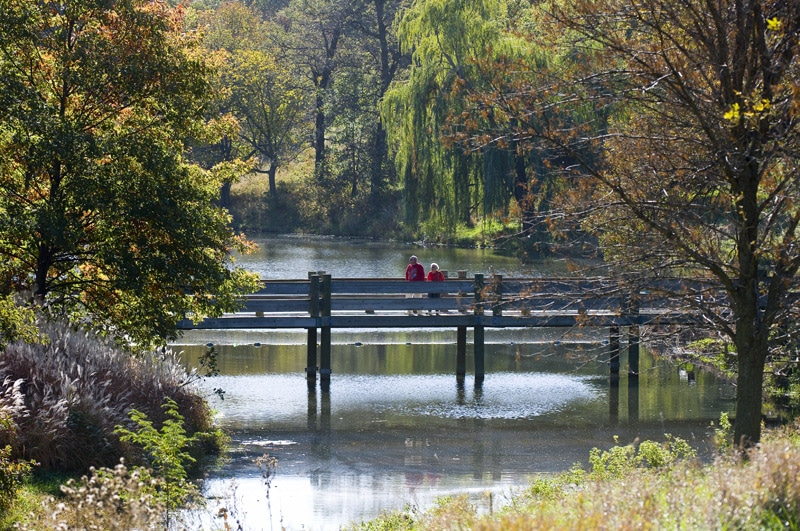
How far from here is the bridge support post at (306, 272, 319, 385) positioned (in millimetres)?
18484

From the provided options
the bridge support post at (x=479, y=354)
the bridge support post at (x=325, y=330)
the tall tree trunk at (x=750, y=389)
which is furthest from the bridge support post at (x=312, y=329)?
the tall tree trunk at (x=750, y=389)

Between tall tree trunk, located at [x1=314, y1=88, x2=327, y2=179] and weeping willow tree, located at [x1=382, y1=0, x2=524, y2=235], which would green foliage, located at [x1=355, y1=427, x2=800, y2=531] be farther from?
tall tree trunk, located at [x1=314, y1=88, x2=327, y2=179]

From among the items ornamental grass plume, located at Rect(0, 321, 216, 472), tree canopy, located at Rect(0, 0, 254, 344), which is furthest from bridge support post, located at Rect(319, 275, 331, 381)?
tree canopy, located at Rect(0, 0, 254, 344)

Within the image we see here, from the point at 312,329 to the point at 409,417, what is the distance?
349 cm

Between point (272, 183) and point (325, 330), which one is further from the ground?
point (272, 183)

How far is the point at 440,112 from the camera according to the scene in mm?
35281

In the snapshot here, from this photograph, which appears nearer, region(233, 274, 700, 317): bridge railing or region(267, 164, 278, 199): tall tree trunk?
region(233, 274, 700, 317): bridge railing

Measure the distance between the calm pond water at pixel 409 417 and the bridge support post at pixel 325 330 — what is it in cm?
38

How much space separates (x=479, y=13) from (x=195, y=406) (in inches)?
914

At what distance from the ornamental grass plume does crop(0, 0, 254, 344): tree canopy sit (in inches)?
24.5

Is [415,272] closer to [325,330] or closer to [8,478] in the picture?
[325,330]

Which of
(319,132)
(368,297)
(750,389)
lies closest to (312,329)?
(368,297)

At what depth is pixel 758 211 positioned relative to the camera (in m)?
9.27

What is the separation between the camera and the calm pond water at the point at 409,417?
11.7 m
